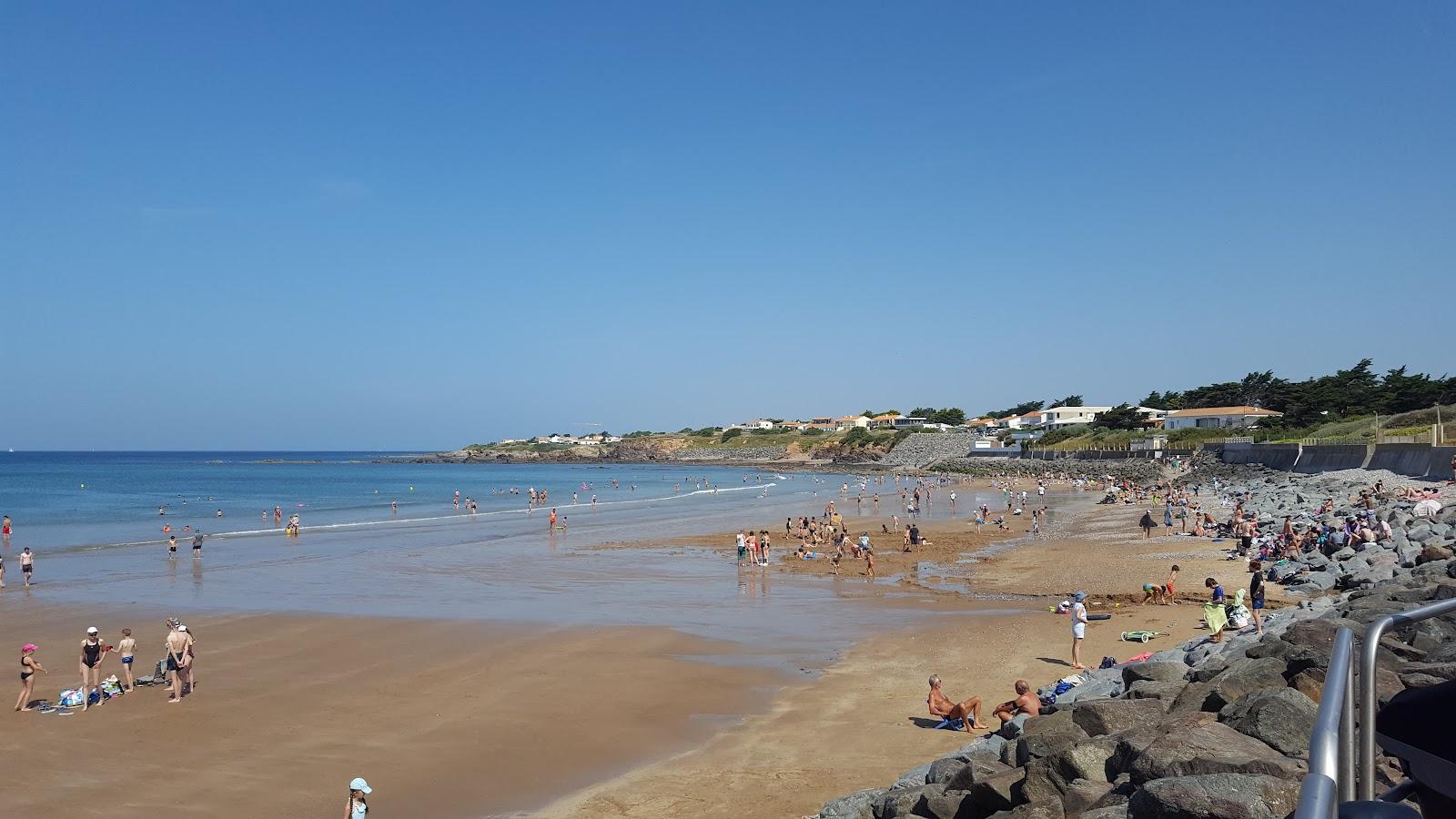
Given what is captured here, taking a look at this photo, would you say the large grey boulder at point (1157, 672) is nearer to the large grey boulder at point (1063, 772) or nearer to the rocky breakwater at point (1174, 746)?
the rocky breakwater at point (1174, 746)

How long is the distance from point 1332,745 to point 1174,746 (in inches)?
183

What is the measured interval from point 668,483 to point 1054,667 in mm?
80019

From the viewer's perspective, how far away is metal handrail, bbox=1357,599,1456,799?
7.17ft

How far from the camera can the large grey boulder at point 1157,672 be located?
10352 mm

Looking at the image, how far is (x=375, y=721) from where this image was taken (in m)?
13.2

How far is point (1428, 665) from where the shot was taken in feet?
21.5

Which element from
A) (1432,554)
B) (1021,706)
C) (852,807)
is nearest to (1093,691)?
(1021,706)

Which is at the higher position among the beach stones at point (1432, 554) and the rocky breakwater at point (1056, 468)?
the beach stones at point (1432, 554)

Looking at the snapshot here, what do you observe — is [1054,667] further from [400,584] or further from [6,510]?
[6,510]

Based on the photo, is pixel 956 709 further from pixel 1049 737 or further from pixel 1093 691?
pixel 1049 737

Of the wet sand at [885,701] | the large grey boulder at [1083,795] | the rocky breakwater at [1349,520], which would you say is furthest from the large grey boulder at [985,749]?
the rocky breakwater at [1349,520]

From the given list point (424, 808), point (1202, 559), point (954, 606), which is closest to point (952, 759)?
point (424, 808)

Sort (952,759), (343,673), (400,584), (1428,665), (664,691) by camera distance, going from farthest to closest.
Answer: (400,584) < (343,673) < (664,691) < (952,759) < (1428,665)

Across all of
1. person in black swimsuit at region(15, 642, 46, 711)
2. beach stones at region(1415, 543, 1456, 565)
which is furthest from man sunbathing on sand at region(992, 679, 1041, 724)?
person in black swimsuit at region(15, 642, 46, 711)
